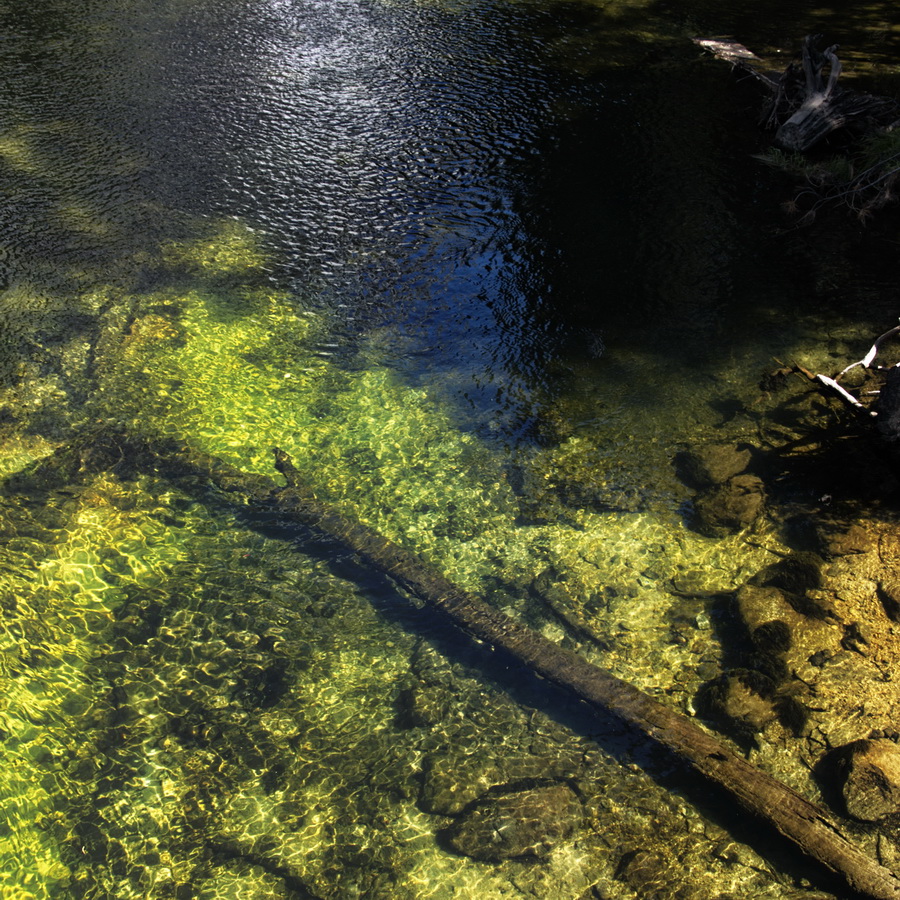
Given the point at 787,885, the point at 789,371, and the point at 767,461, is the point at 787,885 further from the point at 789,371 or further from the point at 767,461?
the point at 789,371

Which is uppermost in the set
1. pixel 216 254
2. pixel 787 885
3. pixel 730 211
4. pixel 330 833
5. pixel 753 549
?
pixel 730 211

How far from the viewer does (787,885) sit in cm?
385

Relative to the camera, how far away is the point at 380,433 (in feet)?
20.4

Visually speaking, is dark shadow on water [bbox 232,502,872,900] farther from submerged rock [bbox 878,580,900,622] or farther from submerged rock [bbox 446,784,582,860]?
submerged rock [bbox 878,580,900,622]

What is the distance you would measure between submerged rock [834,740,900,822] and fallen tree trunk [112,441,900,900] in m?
0.20

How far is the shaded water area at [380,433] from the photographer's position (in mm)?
4316

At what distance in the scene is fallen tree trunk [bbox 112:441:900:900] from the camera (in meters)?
3.82

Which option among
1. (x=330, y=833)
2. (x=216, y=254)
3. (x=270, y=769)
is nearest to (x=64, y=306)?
(x=216, y=254)

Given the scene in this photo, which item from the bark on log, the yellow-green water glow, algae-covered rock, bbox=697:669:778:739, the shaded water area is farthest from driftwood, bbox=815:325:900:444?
the bark on log

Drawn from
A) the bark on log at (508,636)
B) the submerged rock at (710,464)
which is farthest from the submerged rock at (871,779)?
the submerged rock at (710,464)

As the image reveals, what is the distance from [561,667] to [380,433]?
261 centimetres

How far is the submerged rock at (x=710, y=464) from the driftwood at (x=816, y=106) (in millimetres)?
5387

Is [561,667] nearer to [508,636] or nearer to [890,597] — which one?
[508,636]

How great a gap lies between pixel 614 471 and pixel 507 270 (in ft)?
9.16
